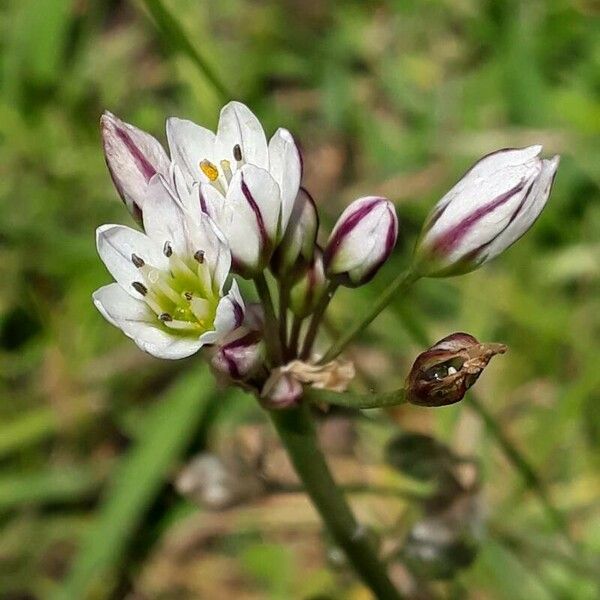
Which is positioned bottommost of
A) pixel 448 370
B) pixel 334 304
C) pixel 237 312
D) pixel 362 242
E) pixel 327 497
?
pixel 334 304

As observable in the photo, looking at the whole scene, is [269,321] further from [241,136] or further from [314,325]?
[241,136]

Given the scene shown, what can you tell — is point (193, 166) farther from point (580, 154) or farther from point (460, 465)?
point (580, 154)

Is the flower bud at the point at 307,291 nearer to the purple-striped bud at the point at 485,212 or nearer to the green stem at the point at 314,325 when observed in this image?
the green stem at the point at 314,325

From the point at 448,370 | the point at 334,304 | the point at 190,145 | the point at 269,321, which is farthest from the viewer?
the point at 334,304

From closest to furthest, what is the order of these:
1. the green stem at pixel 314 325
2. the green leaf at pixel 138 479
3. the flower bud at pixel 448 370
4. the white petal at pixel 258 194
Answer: the flower bud at pixel 448 370 → the white petal at pixel 258 194 → the green stem at pixel 314 325 → the green leaf at pixel 138 479

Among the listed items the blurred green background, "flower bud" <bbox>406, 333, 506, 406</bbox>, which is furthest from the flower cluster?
the blurred green background

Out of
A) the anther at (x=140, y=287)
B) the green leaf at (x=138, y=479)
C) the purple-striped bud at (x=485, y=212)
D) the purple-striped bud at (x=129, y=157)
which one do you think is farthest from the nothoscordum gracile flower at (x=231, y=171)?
the green leaf at (x=138, y=479)

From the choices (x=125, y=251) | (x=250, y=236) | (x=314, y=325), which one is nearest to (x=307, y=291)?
(x=314, y=325)
